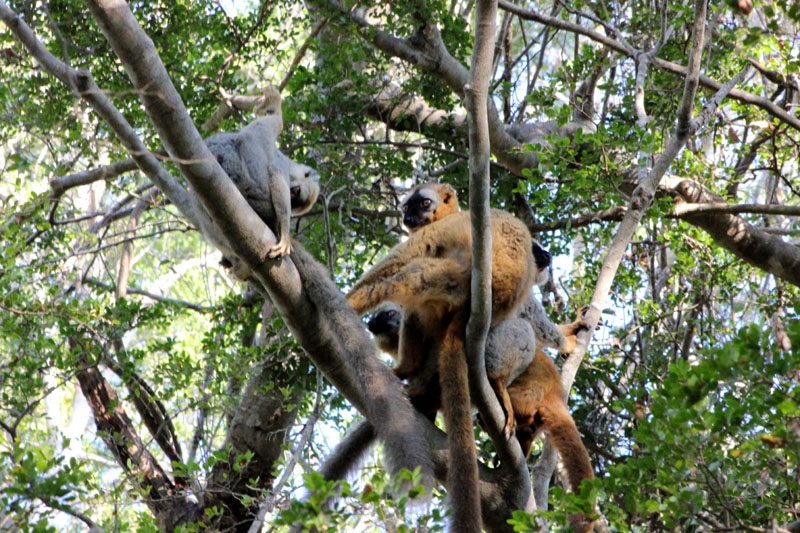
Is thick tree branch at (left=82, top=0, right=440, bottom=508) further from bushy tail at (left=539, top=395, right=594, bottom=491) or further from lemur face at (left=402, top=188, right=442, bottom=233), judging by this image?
lemur face at (left=402, top=188, right=442, bottom=233)

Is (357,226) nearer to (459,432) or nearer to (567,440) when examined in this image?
(567,440)

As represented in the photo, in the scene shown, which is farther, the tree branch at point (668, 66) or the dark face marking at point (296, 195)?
the tree branch at point (668, 66)

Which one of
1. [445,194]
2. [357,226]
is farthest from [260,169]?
[357,226]

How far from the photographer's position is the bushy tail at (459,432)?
4.62m

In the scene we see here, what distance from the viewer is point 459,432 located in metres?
5.09

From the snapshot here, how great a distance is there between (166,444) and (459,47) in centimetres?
530

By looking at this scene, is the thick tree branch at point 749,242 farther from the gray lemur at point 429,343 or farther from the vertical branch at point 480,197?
the vertical branch at point 480,197

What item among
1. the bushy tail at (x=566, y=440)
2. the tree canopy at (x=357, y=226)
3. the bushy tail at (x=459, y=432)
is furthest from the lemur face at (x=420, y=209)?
the bushy tail at (x=566, y=440)

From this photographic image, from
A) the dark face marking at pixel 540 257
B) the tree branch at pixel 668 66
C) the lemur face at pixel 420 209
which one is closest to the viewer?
the dark face marking at pixel 540 257

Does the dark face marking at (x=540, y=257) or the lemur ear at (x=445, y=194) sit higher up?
the lemur ear at (x=445, y=194)

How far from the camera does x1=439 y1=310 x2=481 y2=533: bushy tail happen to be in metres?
4.62

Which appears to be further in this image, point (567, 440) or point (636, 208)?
point (636, 208)

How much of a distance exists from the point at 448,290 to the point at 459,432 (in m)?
1.11

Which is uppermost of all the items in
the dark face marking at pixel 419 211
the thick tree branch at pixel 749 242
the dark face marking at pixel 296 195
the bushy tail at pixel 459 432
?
the thick tree branch at pixel 749 242
